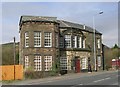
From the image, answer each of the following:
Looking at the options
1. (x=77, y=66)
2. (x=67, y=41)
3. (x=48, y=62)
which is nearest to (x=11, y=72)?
(x=48, y=62)

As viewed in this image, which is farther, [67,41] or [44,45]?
[67,41]

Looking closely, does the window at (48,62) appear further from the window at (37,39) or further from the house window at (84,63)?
the house window at (84,63)

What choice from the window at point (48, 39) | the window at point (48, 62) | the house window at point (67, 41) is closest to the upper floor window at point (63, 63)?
the house window at point (67, 41)

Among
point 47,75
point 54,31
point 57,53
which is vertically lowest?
point 47,75

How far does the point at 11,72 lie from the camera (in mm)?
39188

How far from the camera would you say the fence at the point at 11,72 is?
38556 millimetres

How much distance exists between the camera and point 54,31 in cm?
4375

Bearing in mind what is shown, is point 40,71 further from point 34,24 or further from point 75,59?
point 75,59

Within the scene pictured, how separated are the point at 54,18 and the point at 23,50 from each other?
663 cm

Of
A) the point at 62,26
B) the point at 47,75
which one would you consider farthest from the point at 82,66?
the point at 47,75

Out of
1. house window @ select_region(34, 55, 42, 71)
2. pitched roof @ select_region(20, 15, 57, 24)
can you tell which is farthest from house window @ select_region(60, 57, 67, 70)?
pitched roof @ select_region(20, 15, 57, 24)

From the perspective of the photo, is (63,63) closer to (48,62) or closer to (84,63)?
(48,62)

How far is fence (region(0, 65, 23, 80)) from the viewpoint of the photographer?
3856 centimetres

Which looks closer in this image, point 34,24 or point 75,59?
point 34,24
